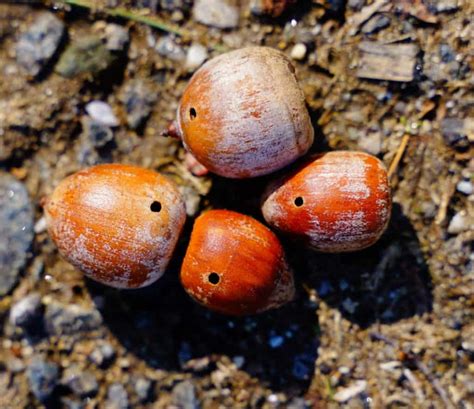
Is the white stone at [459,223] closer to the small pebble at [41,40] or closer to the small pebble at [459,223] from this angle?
the small pebble at [459,223]

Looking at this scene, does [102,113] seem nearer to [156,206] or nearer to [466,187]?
[156,206]

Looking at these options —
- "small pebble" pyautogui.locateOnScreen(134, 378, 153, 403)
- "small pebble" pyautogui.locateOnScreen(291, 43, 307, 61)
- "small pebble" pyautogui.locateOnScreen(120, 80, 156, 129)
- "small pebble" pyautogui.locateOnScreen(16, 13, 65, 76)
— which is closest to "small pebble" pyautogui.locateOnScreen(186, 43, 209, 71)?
"small pebble" pyautogui.locateOnScreen(120, 80, 156, 129)

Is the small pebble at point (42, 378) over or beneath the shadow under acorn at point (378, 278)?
beneath

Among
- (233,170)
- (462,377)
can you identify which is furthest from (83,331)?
(462,377)

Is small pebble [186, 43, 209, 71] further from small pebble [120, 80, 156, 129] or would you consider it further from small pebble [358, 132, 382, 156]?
small pebble [358, 132, 382, 156]

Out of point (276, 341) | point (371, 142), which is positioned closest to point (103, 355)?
point (276, 341)

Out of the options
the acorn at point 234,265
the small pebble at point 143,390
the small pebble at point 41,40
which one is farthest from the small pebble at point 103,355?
the small pebble at point 41,40

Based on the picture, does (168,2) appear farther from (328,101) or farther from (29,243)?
(29,243)
